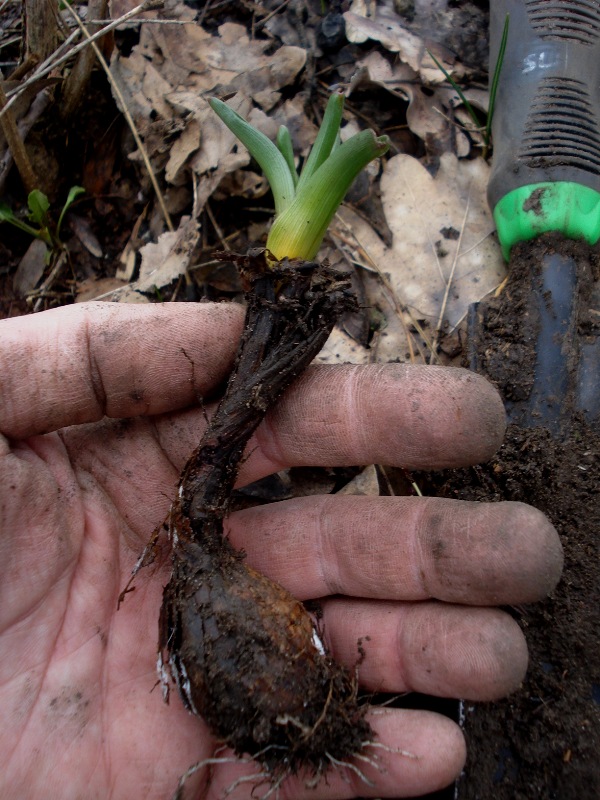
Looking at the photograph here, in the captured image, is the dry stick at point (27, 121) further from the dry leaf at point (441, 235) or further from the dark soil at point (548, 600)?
the dark soil at point (548, 600)

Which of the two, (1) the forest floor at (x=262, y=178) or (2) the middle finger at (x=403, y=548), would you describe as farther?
(1) the forest floor at (x=262, y=178)

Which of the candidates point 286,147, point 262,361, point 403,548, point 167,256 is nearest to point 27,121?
point 167,256

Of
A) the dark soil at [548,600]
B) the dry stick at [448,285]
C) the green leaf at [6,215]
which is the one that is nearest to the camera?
the dark soil at [548,600]

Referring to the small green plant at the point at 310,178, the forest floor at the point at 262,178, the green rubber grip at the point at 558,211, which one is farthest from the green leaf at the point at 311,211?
the green rubber grip at the point at 558,211

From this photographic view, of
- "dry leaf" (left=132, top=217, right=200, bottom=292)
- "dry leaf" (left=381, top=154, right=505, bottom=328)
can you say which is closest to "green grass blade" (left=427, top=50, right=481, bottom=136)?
"dry leaf" (left=381, top=154, right=505, bottom=328)

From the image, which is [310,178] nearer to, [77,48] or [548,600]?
[77,48]

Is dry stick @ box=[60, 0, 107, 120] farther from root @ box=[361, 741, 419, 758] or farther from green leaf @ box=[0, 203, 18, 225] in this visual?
root @ box=[361, 741, 419, 758]
